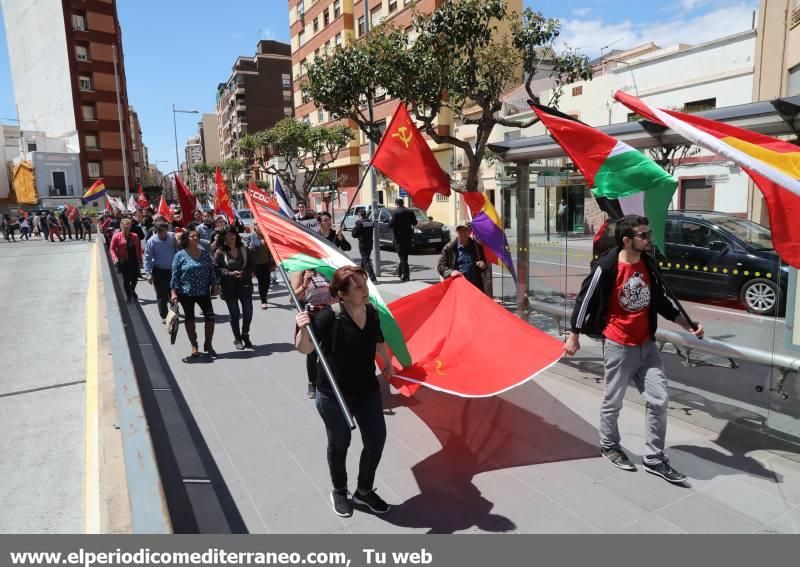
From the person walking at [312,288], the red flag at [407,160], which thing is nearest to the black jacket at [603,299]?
the person walking at [312,288]

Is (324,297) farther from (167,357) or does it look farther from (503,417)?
(167,357)

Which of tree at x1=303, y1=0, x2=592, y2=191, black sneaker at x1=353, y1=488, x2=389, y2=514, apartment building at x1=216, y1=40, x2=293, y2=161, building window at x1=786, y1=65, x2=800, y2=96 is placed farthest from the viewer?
apartment building at x1=216, y1=40, x2=293, y2=161

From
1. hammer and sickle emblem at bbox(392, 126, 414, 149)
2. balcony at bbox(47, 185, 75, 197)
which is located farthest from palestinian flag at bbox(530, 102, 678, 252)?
balcony at bbox(47, 185, 75, 197)

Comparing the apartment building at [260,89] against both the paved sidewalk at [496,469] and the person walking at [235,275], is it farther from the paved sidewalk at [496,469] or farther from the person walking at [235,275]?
the paved sidewalk at [496,469]

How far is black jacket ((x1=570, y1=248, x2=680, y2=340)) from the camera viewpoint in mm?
4207

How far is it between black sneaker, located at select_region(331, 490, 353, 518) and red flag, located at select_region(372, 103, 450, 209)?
397 centimetres

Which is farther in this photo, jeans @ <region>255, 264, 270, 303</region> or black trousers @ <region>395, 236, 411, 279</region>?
black trousers @ <region>395, 236, 411, 279</region>

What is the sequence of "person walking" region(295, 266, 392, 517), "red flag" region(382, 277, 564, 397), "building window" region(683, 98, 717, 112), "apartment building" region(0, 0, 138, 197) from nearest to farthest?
"person walking" region(295, 266, 392, 517)
"red flag" region(382, 277, 564, 397)
"building window" region(683, 98, 717, 112)
"apartment building" region(0, 0, 138, 197)

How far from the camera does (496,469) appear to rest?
443 cm

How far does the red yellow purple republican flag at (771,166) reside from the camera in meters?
3.73

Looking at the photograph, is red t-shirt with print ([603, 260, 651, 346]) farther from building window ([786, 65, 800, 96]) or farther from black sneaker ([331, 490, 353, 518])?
building window ([786, 65, 800, 96])

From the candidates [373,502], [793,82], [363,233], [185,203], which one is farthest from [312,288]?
[793,82]
